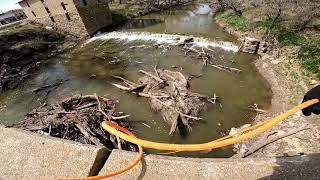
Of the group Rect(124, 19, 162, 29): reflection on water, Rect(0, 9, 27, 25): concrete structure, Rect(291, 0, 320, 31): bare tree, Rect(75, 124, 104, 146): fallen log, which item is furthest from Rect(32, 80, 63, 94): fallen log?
Rect(0, 9, 27, 25): concrete structure

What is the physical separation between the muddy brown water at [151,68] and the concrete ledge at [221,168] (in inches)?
202

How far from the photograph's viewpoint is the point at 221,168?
3.70m

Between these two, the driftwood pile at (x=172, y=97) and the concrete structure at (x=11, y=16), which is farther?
the concrete structure at (x=11, y=16)

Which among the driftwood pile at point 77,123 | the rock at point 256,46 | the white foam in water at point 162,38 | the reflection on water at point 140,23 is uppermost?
the driftwood pile at point 77,123

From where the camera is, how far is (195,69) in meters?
15.3

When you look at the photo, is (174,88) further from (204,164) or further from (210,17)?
(210,17)

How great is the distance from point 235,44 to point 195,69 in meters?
5.01

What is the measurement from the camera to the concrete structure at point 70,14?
79.0 feet

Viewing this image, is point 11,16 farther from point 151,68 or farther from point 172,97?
point 172,97

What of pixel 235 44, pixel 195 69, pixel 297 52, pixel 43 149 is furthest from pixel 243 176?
pixel 235 44

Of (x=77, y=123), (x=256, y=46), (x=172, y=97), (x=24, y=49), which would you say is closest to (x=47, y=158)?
(x=77, y=123)

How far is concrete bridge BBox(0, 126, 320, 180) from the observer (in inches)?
141

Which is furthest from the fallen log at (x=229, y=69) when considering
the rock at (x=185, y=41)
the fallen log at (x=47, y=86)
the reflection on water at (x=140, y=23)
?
the reflection on water at (x=140, y=23)

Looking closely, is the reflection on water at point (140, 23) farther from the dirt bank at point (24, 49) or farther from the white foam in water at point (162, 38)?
the dirt bank at point (24, 49)
